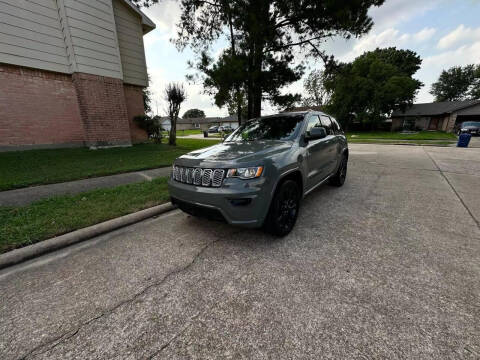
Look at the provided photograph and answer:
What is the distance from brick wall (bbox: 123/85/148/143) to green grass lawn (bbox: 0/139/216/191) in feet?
9.91

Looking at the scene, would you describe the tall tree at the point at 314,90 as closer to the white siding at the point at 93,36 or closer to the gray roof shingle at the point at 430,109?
the gray roof shingle at the point at 430,109

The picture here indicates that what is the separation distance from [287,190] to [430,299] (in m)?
1.65

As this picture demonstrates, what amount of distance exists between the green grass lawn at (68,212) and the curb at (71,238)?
11 centimetres

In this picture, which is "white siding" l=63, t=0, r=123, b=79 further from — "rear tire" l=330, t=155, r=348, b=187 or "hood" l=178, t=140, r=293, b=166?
"rear tire" l=330, t=155, r=348, b=187

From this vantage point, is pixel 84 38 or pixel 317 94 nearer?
pixel 84 38

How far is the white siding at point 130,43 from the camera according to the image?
1003 centimetres

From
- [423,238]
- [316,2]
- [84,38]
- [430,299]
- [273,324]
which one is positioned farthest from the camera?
[84,38]

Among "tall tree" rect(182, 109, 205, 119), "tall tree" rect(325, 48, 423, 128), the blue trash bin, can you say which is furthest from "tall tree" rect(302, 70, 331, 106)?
"tall tree" rect(182, 109, 205, 119)

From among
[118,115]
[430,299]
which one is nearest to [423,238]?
[430,299]

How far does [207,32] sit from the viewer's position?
9031mm

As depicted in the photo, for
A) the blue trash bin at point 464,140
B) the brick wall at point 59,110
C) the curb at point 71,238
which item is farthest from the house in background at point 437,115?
the curb at point 71,238

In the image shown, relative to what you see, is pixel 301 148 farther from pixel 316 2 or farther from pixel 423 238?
pixel 316 2

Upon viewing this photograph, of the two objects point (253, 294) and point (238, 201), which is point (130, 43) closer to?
point (238, 201)

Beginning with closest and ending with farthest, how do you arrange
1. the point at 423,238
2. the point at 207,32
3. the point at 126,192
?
the point at 423,238
the point at 126,192
the point at 207,32
